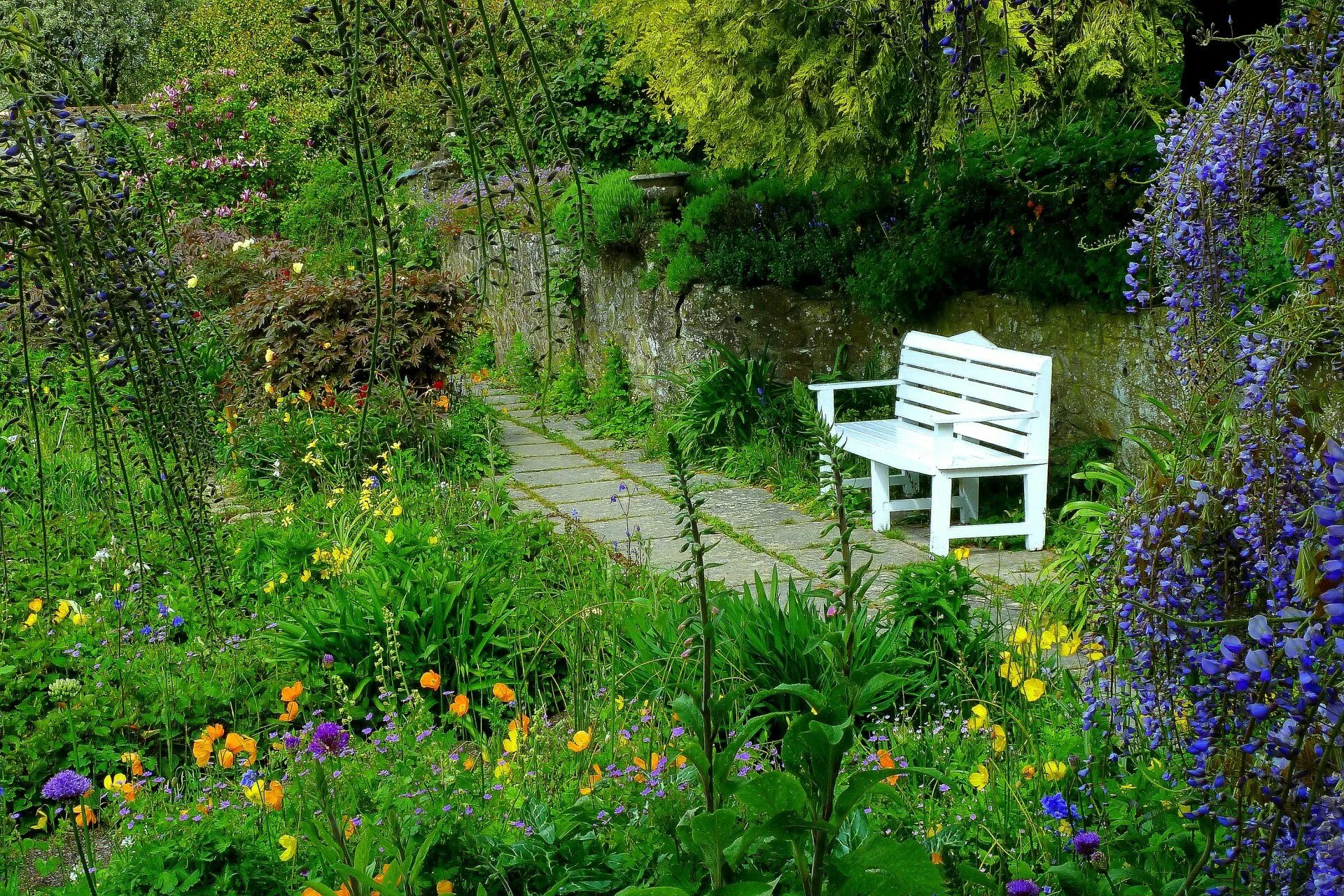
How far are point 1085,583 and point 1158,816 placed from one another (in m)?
1.50

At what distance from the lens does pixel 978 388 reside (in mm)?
5133

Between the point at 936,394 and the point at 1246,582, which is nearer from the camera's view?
the point at 1246,582

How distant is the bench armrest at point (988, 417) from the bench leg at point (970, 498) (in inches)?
13.4

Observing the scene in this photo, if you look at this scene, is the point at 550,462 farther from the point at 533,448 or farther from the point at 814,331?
the point at 814,331

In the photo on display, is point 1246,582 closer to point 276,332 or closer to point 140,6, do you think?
point 276,332

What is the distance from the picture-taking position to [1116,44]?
Answer: 4012 mm

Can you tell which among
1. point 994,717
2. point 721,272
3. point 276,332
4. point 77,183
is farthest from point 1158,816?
point 276,332

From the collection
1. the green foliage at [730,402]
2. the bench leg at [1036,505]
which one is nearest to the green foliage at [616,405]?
the green foliage at [730,402]

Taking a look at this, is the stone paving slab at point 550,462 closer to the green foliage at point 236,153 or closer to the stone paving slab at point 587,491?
the stone paving slab at point 587,491

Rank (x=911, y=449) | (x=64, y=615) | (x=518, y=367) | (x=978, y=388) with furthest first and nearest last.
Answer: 1. (x=518, y=367)
2. (x=978, y=388)
3. (x=911, y=449)
4. (x=64, y=615)

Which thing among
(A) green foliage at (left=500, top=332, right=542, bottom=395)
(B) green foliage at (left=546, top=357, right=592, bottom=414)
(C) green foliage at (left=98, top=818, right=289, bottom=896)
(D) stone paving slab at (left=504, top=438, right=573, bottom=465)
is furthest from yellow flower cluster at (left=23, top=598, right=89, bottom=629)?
(A) green foliage at (left=500, top=332, right=542, bottom=395)

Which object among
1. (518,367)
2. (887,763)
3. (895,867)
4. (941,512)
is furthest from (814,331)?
(895,867)

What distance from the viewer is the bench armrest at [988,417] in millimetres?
4738

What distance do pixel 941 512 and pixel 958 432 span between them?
A: 52 centimetres
